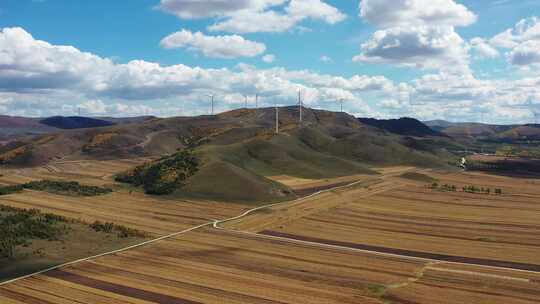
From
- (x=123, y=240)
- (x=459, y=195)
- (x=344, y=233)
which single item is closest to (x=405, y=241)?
(x=344, y=233)

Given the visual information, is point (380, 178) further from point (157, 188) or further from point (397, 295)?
point (397, 295)

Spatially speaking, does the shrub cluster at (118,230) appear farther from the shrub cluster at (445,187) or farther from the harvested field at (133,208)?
the shrub cluster at (445,187)

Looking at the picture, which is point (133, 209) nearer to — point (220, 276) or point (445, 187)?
point (220, 276)

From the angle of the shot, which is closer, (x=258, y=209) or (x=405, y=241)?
(x=405, y=241)

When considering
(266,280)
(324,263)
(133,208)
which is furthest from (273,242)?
(133,208)

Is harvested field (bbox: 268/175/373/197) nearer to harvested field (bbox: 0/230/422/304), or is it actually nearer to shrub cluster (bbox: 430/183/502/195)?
shrub cluster (bbox: 430/183/502/195)

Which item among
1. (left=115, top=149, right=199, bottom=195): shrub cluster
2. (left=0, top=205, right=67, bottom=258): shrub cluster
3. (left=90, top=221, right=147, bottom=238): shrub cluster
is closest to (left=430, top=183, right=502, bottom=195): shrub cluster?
(left=115, top=149, right=199, bottom=195): shrub cluster

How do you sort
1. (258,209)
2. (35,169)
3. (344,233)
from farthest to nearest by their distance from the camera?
(35,169) < (258,209) < (344,233)
